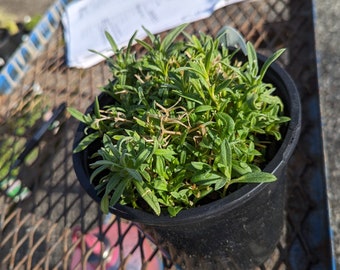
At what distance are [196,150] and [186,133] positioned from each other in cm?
4

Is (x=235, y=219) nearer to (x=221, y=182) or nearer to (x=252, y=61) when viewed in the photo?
(x=221, y=182)

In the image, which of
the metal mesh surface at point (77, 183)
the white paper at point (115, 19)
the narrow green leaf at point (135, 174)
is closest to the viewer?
the narrow green leaf at point (135, 174)

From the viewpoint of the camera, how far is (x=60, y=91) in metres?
1.15

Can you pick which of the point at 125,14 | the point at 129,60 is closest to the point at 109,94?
the point at 129,60

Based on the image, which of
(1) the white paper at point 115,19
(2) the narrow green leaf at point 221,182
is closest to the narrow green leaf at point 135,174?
(2) the narrow green leaf at point 221,182

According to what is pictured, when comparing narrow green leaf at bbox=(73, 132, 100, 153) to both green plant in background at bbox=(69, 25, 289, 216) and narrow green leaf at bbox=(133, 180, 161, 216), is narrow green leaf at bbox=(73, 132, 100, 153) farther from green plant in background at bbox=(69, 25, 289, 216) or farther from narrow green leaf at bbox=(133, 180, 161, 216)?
narrow green leaf at bbox=(133, 180, 161, 216)

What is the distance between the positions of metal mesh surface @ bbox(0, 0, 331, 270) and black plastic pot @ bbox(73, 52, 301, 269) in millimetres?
59

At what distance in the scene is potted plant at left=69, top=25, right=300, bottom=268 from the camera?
0.53 metres

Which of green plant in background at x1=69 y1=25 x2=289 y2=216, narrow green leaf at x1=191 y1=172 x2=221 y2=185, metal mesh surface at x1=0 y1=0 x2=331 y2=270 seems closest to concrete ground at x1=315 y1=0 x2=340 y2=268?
metal mesh surface at x1=0 y1=0 x2=331 y2=270

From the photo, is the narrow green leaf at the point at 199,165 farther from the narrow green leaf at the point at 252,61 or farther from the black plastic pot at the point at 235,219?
the narrow green leaf at the point at 252,61

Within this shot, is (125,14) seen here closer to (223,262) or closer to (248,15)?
(248,15)

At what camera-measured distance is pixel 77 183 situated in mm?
1038

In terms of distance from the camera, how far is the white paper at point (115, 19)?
1.12 metres

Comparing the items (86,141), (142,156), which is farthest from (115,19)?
(142,156)
